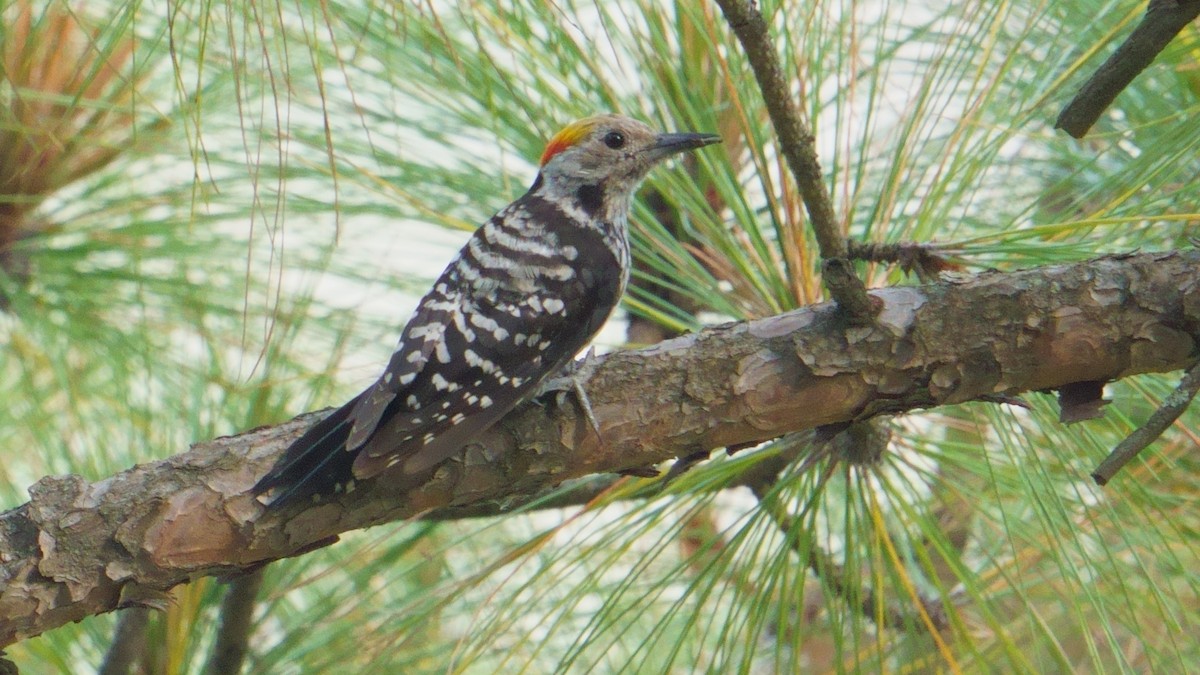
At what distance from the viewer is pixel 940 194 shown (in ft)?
5.45

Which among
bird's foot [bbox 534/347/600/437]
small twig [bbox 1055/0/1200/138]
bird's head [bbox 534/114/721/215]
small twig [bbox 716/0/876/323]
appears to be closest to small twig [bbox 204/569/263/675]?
bird's foot [bbox 534/347/600/437]

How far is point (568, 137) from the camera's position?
202cm

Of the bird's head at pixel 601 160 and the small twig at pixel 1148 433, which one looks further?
the bird's head at pixel 601 160

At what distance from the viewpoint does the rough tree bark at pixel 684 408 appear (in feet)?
4.39

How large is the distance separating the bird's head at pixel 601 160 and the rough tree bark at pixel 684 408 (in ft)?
1.98

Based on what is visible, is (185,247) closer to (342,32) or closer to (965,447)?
(342,32)

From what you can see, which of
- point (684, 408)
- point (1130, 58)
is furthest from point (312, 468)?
point (1130, 58)

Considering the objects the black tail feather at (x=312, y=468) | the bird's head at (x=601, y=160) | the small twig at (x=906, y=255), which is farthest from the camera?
the bird's head at (x=601, y=160)

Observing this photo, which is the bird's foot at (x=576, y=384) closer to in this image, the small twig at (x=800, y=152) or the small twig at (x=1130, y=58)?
the small twig at (x=800, y=152)

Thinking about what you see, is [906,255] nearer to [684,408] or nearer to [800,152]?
[800,152]

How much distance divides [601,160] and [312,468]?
0.86 metres

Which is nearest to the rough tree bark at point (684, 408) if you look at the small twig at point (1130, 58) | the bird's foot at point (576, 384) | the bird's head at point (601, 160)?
the bird's foot at point (576, 384)

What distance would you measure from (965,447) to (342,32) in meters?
1.39

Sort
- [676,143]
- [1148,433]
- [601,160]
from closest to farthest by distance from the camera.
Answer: [1148,433] < [676,143] < [601,160]
